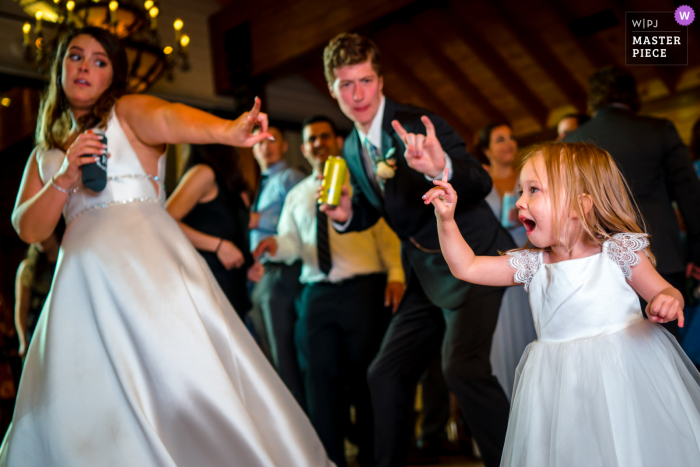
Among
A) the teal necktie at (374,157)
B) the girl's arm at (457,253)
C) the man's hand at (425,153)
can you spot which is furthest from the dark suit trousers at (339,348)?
the girl's arm at (457,253)

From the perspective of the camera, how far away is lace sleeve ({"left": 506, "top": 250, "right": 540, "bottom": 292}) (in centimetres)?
163

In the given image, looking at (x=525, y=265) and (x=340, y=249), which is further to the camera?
(x=340, y=249)

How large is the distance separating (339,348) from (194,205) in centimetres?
103

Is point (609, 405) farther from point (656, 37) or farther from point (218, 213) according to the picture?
point (656, 37)

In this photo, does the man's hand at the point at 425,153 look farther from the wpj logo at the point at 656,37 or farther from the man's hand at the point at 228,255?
the wpj logo at the point at 656,37

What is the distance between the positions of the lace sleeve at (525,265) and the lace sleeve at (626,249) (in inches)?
7.4

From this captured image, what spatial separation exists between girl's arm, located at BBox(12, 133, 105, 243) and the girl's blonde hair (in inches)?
53.3

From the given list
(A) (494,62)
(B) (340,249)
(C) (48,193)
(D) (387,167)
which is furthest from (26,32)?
(A) (494,62)

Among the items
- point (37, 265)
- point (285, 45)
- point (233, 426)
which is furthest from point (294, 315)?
point (285, 45)

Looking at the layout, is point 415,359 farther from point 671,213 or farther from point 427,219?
point 671,213

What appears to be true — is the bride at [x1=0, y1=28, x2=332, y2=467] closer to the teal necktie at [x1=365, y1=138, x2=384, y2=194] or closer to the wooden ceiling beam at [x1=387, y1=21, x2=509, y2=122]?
the teal necktie at [x1=365, y1=138, x2=384, y2=194]

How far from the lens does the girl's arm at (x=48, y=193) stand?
1817mm

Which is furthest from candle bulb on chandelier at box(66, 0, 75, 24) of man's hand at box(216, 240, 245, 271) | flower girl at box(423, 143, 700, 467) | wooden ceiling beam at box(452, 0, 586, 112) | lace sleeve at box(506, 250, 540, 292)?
wooden ceiling beam at box(452, 0, 586, 112)

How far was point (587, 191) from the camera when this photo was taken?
1.58 metres
